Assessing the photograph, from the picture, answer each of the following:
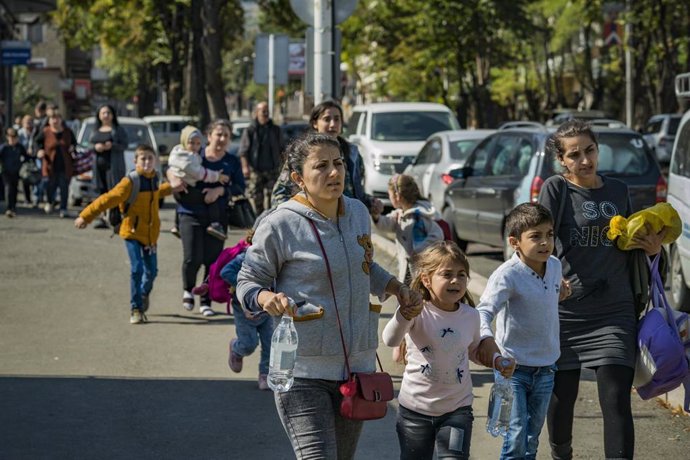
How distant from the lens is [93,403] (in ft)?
26.2

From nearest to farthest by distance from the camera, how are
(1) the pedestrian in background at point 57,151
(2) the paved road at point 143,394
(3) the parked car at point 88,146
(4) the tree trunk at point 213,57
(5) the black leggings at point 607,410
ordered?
(5) the black leggings at point 607,410 < (2) the paved road at point 143,394 < (1) the pedestrian in background at point 57,151 < (3) the parked car at point 88,146 < (4) the tree trunk at point 213,57

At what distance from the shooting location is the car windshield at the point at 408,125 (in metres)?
23.3

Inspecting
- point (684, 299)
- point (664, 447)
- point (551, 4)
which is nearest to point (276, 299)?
point (664, 447)

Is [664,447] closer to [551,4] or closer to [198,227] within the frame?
[198,227]

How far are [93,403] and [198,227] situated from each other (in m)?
3.41

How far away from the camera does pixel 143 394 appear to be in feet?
27.2

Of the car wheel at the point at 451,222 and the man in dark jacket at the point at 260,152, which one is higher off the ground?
the man in dark jacket at the point at 260,152

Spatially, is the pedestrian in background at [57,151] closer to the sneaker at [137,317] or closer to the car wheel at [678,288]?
the sneaker at [137,317]

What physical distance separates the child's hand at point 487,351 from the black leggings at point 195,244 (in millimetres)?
6174

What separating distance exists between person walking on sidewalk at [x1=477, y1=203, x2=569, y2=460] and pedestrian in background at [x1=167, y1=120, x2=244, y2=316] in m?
5.45

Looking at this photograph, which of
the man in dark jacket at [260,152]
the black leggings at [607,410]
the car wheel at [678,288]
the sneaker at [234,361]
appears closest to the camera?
the black leggings at [607,410]

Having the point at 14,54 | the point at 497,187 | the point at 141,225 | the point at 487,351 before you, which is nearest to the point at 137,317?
the point at 141,225

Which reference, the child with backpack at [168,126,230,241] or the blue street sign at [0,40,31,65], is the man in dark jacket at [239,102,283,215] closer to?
the child with backpack at [168,126,230,241]

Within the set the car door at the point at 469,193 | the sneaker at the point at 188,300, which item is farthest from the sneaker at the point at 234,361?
the car door at the point at 469,193
